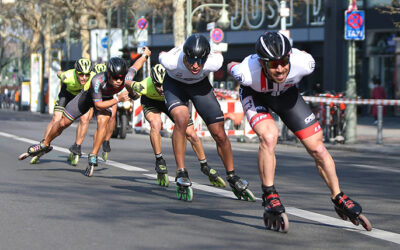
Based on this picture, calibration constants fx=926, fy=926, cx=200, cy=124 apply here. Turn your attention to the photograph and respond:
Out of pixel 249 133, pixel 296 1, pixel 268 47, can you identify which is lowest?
pixel 249 133

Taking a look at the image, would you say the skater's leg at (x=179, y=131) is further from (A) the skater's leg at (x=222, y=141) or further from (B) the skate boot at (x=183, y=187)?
(A) the skater's leg at (x=222, y=141)

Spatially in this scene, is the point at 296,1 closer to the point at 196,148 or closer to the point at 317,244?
the point at 196,148

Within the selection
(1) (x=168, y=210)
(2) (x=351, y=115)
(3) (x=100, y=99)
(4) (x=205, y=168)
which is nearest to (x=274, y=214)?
(1) (x=168, y=210)

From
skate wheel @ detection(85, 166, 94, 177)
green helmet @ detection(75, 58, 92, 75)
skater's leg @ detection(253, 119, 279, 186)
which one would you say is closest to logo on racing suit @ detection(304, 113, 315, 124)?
skater's leg @ detection(253, 119, 279, 186)

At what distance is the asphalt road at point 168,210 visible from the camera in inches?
274

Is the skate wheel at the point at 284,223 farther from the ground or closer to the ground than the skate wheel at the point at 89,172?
farther from the ground

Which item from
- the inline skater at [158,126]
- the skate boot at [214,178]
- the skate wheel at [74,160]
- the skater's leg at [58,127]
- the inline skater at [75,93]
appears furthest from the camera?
the skate wheel at [74,160]

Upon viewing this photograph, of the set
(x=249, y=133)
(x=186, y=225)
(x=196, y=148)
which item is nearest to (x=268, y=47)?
(x=186, y=225)

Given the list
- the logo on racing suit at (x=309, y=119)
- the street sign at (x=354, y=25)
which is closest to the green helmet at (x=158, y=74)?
the logo on racing suit at (x=309, y=119)

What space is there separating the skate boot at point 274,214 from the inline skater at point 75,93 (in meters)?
6.16

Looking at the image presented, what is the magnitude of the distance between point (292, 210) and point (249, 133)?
1377 centimetres

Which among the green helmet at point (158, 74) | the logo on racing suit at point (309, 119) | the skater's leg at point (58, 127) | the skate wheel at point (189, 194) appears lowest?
the skate wheel at point (189, 194)

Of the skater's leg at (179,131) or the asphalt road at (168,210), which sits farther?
the skater's leg at (179,131)

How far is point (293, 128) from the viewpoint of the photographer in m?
7.93
